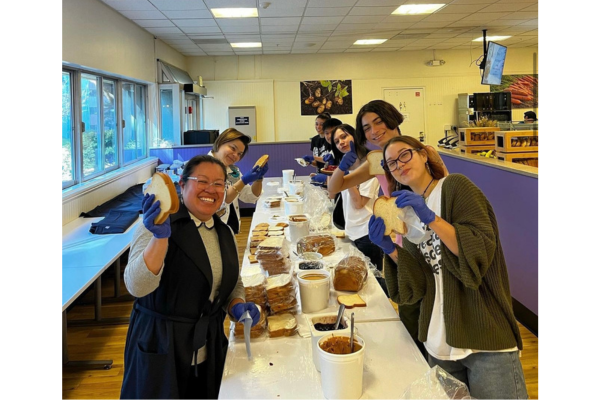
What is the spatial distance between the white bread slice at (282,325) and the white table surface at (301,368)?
2cm

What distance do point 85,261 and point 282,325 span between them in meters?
1.97

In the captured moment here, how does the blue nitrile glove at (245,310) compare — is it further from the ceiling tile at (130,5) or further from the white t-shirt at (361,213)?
the ceiling tile at (130,5)

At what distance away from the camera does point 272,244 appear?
1986 mm

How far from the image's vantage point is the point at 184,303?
4.54 feet

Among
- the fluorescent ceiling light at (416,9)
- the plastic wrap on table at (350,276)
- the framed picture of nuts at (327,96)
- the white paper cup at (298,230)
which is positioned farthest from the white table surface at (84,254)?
the framed picture of nuts at (327,96)

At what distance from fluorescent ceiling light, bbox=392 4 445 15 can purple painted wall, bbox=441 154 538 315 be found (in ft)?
10.1

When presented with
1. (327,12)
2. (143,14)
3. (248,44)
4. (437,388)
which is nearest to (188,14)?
(143,14)

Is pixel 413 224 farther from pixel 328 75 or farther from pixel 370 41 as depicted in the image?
pixel 328 75

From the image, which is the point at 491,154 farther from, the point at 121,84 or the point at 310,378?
the point at 121,84

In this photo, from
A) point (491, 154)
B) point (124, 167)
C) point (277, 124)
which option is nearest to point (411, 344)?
point (491, 154)

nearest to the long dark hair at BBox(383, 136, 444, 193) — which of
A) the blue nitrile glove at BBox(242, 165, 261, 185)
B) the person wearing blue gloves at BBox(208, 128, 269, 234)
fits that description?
the person wearing blue gloves at BBox(208, 128, 269, 234)

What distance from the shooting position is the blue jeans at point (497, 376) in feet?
4.17

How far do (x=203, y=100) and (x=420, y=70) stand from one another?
195 inches
